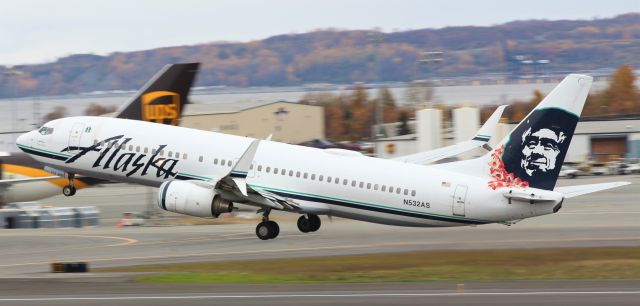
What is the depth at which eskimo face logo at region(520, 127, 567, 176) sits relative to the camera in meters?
37.4

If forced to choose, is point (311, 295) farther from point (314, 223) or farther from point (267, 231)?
point (314, 223)

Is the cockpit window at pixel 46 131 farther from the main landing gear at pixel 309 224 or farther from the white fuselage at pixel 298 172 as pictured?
the main landing gear at pixel 309 224

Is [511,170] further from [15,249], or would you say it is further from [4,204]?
[4,204]

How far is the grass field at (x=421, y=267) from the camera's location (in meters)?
29.5

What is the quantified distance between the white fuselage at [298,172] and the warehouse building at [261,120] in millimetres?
75593

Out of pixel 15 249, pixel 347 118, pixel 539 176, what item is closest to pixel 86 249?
pixel 15 249

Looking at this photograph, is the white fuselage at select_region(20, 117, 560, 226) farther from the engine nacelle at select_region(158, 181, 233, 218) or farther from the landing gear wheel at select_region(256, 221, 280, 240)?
the engine nacelle at select_region(158, 181, 233, 218)

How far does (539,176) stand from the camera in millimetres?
37969

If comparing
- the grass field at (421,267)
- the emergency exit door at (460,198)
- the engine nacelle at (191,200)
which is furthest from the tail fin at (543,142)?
the engine nacelle at (191,200)

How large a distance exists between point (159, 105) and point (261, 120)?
77965mm

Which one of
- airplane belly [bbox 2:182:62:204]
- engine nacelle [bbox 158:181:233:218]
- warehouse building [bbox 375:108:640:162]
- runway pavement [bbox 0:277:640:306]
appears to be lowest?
warehouse building [bbox 375:108:640:162]

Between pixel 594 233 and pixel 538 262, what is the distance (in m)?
10.4

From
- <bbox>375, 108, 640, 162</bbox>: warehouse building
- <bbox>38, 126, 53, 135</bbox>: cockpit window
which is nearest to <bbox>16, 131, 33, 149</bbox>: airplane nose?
<bbox>38, 126, 53, 135</bbox>: cockpit window

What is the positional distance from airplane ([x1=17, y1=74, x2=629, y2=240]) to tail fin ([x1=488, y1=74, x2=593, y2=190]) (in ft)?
0.12
